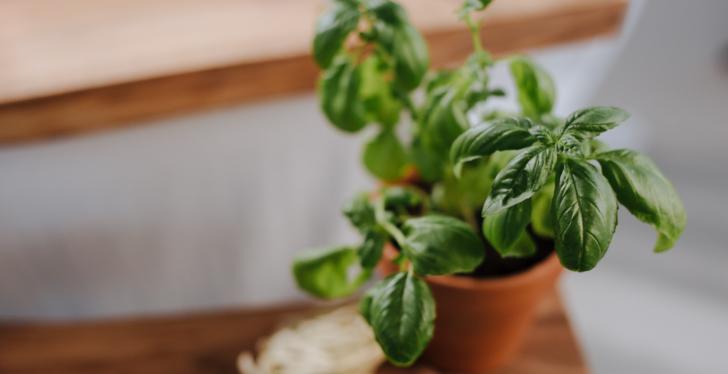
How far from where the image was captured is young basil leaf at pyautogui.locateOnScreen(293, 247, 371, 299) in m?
0.57

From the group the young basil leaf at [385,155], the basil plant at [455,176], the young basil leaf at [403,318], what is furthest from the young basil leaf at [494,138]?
the young basil leaf at [385,155]

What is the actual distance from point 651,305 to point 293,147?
0.58 meters

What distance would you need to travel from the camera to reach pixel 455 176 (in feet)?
1.57

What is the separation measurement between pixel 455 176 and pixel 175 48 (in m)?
0.49

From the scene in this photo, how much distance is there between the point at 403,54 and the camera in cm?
51

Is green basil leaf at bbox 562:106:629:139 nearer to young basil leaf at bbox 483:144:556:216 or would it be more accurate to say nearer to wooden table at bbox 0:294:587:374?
young basil leaf at bbox 483:144:556:216

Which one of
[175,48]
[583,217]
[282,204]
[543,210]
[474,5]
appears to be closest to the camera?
[583,217]

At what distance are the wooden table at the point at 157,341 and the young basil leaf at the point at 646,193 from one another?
41 centimetres

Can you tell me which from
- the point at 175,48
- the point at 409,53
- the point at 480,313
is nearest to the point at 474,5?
the point at 409,53

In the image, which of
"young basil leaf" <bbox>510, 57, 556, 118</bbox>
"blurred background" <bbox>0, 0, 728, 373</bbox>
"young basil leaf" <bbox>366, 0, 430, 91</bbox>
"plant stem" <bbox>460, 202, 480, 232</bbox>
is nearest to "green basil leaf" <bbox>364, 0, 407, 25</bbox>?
"young basil leaf" <bbox>366, 0, 430, 91</bbox>

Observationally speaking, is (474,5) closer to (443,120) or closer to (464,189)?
(443,120)

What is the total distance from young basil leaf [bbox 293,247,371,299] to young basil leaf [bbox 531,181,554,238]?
17cm

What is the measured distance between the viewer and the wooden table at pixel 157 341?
0.81 metres

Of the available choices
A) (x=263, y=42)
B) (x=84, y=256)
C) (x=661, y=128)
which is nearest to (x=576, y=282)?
(x=661, y=128)
